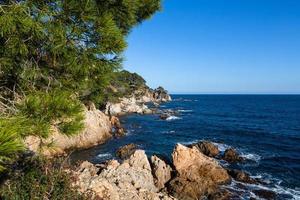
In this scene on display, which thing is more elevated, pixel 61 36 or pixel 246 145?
pixel 61 36

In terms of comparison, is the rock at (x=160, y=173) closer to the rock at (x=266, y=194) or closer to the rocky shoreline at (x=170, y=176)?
the rocky shoreline at (x=170, y=176)

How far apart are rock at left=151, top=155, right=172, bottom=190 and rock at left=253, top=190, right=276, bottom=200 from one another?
22.5ft

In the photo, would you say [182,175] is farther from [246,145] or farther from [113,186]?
[246,145]

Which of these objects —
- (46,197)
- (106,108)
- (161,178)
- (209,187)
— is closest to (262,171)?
(209,187)

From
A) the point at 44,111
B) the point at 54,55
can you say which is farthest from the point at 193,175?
the point at 44,111

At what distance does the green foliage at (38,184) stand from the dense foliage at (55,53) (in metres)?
2.79

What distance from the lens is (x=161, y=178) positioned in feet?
77.4

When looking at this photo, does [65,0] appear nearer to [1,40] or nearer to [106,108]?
[1,40]

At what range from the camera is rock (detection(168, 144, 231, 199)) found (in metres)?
22.7

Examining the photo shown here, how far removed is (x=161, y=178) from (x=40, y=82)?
58.0 ft

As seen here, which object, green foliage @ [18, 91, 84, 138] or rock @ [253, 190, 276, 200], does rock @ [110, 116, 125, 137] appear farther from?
green foliage @ [18, 91, 84, 138]

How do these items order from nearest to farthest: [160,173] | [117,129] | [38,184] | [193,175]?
[38,184] → [160,173] → [193,175] → [117,129]

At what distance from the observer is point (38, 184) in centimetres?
909

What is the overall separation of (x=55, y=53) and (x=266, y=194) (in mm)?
23113
